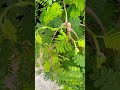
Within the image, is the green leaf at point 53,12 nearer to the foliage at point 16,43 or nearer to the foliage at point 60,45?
the foliage at point 60,45

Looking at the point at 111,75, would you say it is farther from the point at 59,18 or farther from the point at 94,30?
the point at 59,18

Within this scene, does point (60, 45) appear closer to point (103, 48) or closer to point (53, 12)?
point (53, 12)

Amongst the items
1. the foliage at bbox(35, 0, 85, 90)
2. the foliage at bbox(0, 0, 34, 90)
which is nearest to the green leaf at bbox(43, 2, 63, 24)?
the foliage at bbox(35, 0, 85, 90)

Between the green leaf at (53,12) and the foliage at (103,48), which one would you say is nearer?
the foliage at (103,48)

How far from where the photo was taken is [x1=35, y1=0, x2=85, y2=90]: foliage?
3.27 ft

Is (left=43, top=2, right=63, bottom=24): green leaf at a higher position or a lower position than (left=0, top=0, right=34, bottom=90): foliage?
higher

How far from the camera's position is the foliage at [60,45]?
100cm

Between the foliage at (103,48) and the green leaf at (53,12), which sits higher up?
the green leaf at (53,12)

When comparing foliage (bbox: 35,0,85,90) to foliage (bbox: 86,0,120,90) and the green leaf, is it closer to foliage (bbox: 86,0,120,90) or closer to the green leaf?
the green leaf

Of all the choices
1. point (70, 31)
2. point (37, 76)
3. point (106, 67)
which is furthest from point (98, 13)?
point (37, 76)

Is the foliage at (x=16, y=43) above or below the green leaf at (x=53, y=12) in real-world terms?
below

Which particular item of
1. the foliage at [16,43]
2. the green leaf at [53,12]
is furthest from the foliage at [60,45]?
the foliage at [16,43]

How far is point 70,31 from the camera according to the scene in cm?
102

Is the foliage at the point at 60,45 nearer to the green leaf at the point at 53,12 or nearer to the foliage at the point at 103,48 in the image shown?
the green leaf at the point at 53,12
